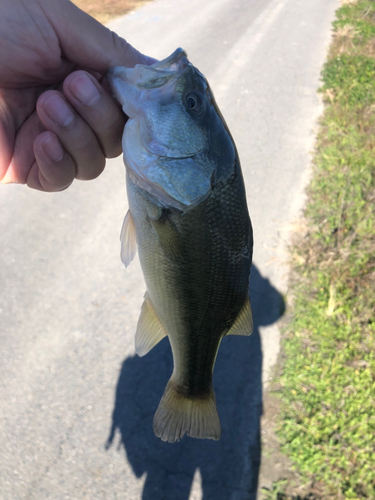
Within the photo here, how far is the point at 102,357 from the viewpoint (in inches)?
134

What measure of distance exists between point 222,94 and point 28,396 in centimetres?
636

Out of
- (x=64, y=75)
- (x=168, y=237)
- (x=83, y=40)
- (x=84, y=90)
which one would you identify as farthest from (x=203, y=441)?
(x=83, y=40)

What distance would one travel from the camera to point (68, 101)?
1.79 meters

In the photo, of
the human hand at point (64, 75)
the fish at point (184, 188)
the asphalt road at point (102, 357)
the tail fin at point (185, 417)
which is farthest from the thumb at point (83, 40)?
the asphalt road at point (102, 357)

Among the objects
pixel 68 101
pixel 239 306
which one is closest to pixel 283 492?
pixel 239 306

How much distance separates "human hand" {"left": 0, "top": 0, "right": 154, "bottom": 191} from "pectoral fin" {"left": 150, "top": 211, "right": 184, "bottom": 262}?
65 centimetres

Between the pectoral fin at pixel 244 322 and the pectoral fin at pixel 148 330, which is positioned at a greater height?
the pectoral fin at pixel 244 322

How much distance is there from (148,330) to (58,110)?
127 centimetres

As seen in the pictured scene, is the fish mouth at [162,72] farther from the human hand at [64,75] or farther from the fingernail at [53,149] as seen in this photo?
the fingernail at [53,149]

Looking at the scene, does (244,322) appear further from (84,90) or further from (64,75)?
(64,75)

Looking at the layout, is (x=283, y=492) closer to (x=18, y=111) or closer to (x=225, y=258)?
(x=225, y=258)

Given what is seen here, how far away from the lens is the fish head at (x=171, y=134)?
1.57 meters

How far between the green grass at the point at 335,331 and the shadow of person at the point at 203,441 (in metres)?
0.31

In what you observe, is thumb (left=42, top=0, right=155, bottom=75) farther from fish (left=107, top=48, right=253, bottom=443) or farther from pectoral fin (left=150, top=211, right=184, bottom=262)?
pectoral fin (left=150, top=211, right=184, bottom=262)
